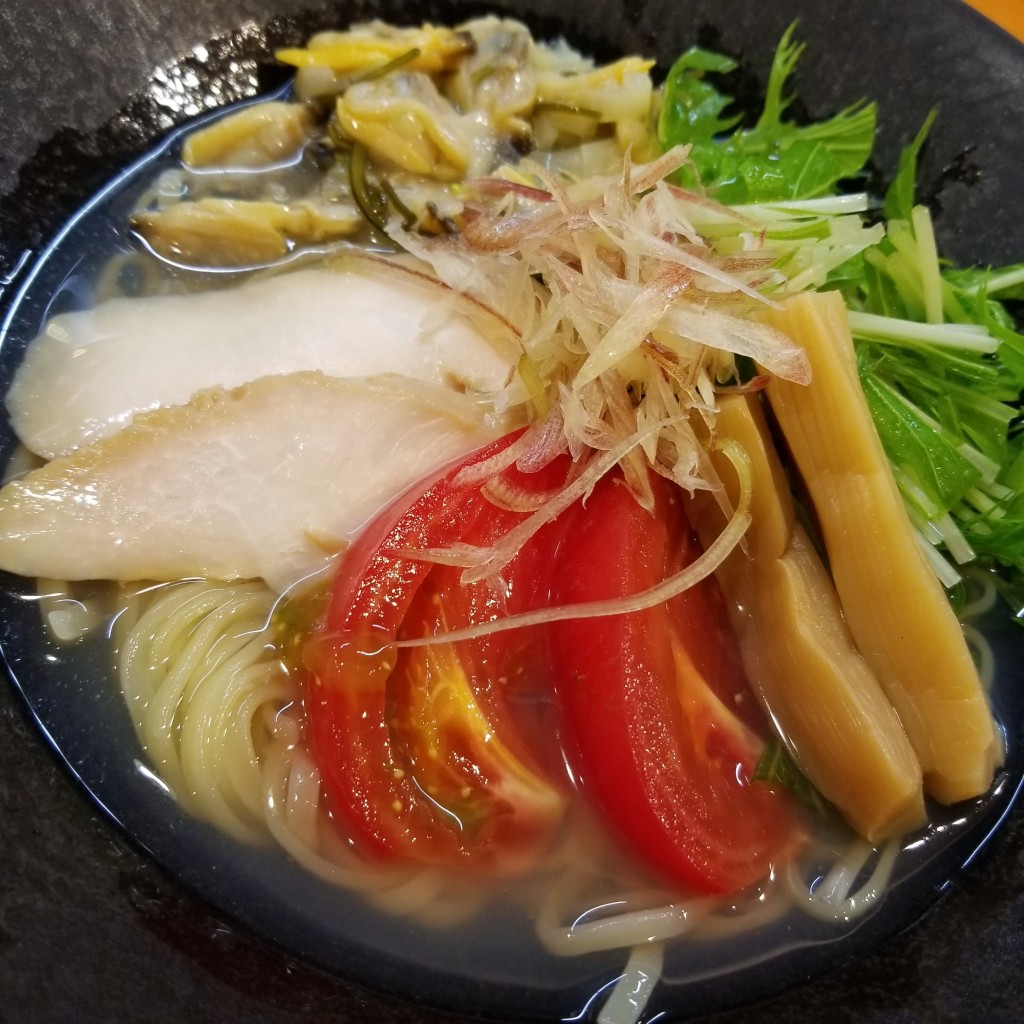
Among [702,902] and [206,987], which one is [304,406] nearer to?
[206,987]

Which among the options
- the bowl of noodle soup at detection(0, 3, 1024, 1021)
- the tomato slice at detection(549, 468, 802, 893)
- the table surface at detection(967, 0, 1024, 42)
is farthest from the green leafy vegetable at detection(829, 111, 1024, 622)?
the table surface at detection(967, 0, 1024, 42)

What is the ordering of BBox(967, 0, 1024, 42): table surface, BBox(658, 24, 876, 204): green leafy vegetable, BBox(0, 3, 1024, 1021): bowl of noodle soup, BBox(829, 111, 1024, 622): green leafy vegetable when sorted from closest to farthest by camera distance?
BBox(0, 3, 1024, 1021): bowl of noodle soup, BBox(829, 111, 1024, 622): green leafy vegetable, BBox(658, 24, 876, 204): green leafy vegetable, BBox(967, 0, 1024, 42): table surface

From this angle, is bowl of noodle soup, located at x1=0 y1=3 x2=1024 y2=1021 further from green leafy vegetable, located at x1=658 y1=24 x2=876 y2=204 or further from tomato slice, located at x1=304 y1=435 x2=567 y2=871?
green leafy vegetable, located at x1=658 y1=24 x2=876 y2=204

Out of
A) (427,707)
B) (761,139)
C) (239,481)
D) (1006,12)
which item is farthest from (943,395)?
(1006,12)

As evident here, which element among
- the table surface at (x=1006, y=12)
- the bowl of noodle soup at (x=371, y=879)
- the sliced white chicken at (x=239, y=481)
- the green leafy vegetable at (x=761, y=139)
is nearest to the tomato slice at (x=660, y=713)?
the bowl of noodle soup at (x=371, y=879)

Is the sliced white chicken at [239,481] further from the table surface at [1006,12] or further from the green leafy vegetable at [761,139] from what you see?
the table surface at [1006,12]

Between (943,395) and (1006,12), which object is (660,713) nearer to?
(943,395)
